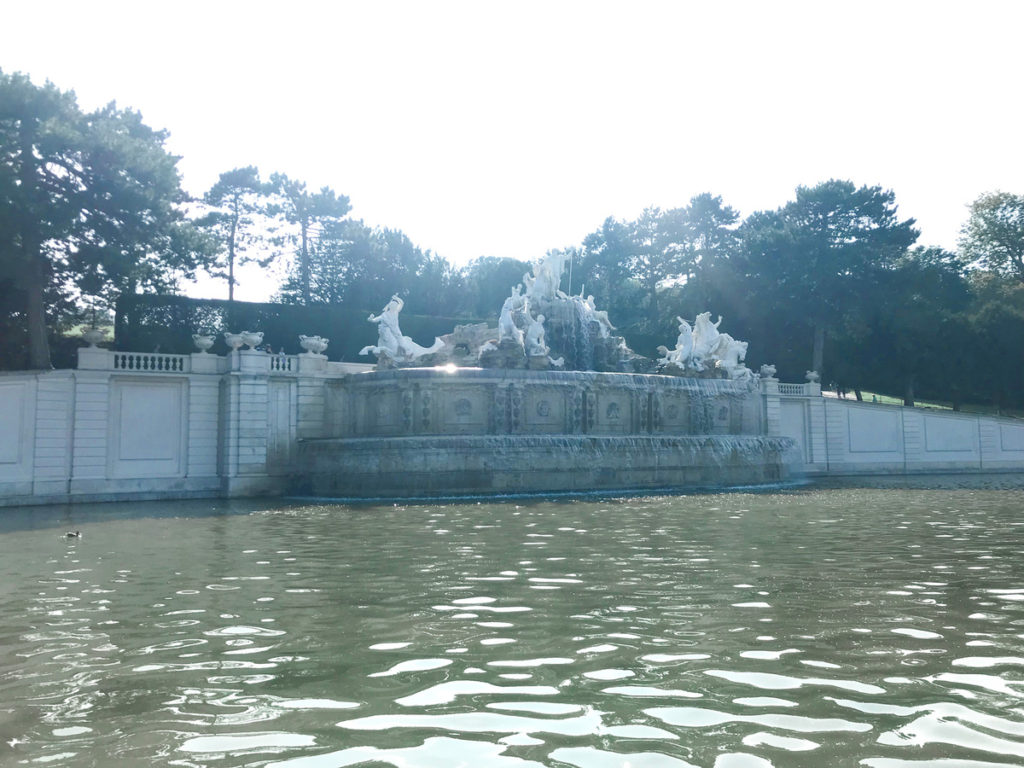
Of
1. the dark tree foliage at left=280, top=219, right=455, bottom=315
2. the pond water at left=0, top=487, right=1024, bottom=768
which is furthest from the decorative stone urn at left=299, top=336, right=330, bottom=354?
the dark tree foliage at left=280, top=219, right=455, bottom=315

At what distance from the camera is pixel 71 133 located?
2781 centimetres

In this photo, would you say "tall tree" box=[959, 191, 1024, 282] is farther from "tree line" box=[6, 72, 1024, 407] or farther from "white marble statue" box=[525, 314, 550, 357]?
"white marble statue" box=[525, 314, 550, 357]

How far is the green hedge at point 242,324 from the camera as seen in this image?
36531 millimetres

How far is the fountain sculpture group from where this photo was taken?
23.1 m

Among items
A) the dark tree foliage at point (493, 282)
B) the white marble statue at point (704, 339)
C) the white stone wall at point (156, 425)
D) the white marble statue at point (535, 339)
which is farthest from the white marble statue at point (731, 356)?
the dark tree foliage at point (493, 282)

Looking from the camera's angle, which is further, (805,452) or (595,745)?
(805,452)

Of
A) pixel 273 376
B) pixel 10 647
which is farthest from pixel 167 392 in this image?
pixel 10 647

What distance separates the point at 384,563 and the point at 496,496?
1245 cm

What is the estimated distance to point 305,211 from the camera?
5216 cm

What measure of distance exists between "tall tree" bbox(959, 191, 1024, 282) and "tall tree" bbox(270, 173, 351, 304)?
3811 cm

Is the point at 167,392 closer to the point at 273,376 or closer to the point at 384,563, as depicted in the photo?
the point at 273,376

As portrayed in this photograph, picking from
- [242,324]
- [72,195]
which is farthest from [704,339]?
[72,195]

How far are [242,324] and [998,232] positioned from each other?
43.0 meters

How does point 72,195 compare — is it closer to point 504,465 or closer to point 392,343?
point 392,343
